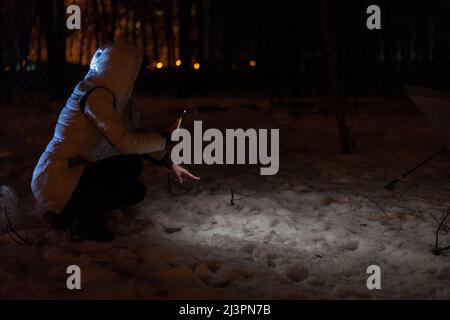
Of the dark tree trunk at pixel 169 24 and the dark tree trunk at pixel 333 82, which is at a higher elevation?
the dark tree trunk at pixel 169 24

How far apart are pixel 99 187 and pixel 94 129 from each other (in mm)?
403

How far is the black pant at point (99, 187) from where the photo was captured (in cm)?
439

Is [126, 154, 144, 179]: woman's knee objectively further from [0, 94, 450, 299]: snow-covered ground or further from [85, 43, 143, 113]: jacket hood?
[0, 94, 450, 299]: snow-covered ground

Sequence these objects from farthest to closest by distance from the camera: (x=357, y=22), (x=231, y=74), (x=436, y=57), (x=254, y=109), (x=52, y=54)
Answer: (x=231, y=74) < (x=436, y=57) < (x=357, y=22) < (x=52, y=54) < (x=254, y=109)

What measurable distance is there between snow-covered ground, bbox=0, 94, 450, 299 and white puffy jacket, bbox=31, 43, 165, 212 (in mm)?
439

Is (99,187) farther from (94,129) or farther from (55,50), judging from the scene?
(55,50)

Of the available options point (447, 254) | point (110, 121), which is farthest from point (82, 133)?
point (447, 254)

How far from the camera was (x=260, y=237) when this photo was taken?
489 cm

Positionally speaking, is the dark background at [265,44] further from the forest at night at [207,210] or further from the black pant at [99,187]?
the black pant at [99,187]

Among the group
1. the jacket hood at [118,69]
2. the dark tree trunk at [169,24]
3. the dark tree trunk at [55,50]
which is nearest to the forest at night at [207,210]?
the jacket hood at [118,69]

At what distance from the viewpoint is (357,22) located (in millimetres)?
21312

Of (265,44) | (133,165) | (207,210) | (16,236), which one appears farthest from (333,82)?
(265,44)
